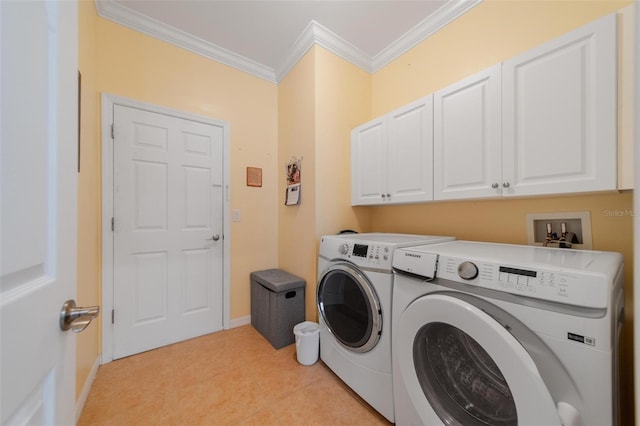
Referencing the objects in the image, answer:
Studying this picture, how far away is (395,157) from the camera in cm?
184

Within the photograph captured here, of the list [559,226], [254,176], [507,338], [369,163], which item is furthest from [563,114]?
[254,176]

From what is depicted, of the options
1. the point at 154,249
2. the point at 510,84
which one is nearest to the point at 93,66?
the point at 154,249

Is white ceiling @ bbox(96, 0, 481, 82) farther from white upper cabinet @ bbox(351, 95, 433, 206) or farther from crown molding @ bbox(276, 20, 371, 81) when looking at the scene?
white upper cabinet @ bbox(351, 95, 433, 206)

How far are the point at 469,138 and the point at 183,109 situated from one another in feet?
Result: 7.50

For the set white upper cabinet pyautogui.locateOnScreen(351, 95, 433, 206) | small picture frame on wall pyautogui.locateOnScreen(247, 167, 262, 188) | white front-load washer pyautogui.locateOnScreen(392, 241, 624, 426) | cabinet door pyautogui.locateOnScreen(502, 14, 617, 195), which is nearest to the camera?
white front-load washer pyautogui.locateOnScreen(392, 241, 624, 426)

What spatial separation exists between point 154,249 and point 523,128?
265cm

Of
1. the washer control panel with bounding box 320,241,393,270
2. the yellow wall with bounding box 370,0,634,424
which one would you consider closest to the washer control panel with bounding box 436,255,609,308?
the washer control panel with bounding box 320,241,393,270

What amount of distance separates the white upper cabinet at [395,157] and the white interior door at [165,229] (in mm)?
1333

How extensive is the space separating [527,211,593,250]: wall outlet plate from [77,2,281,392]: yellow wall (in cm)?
212

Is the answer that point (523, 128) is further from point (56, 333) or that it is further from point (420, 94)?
point (56, 333)

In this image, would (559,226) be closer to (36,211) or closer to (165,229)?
(36,211)

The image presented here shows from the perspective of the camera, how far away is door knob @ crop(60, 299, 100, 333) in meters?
0.50

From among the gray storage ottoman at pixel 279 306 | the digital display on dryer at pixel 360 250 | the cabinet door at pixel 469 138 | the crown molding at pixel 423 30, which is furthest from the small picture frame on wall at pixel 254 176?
the cabinet door at pixel 469 138

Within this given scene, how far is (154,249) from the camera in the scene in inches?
78.4
